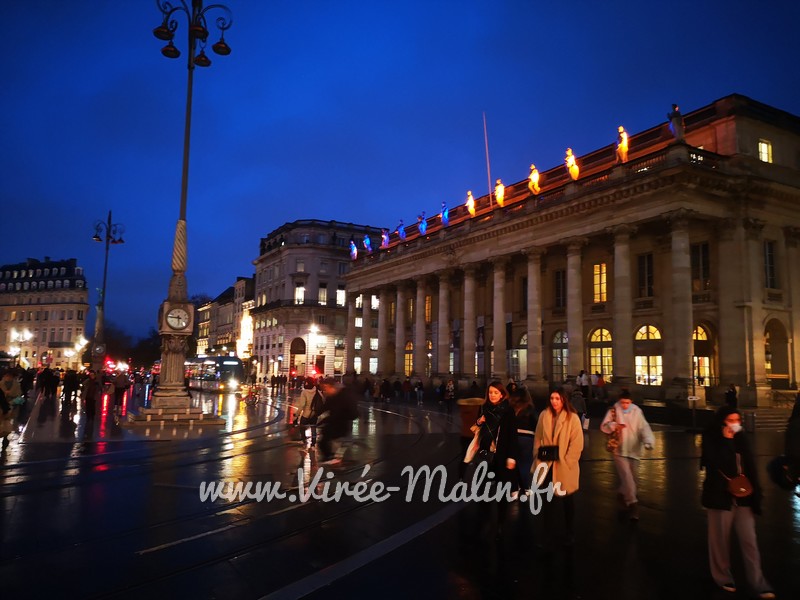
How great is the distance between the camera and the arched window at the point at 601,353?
112 feet

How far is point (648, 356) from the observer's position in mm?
31875

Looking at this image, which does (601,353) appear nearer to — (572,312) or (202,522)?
(572,312)

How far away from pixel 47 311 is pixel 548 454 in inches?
5013

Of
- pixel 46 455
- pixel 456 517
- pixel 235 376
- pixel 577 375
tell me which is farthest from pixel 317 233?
pixel 456 517

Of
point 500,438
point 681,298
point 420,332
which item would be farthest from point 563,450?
point 420,332

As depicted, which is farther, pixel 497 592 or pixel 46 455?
pixel 46 455

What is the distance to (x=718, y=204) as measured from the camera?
29.0m

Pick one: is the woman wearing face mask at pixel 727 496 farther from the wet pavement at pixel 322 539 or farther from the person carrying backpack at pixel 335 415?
the person carrying backpack at pixel 335 415

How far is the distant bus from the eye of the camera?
49.4 metres

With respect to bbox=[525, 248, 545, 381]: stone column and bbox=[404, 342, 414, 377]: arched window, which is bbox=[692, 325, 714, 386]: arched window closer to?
bbox=[525, 248, 545, 381]: stone column

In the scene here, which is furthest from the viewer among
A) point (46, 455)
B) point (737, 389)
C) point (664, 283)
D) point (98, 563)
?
point (664, 283)

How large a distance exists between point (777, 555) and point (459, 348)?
37.9 m

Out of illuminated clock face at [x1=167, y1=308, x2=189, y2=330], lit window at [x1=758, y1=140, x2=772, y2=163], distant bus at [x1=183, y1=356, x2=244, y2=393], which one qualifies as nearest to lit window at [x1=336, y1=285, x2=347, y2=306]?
distant bus at [x1=183, y1=356, x2=244, y2=393]

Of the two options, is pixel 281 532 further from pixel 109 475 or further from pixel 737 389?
pixel 737 389
